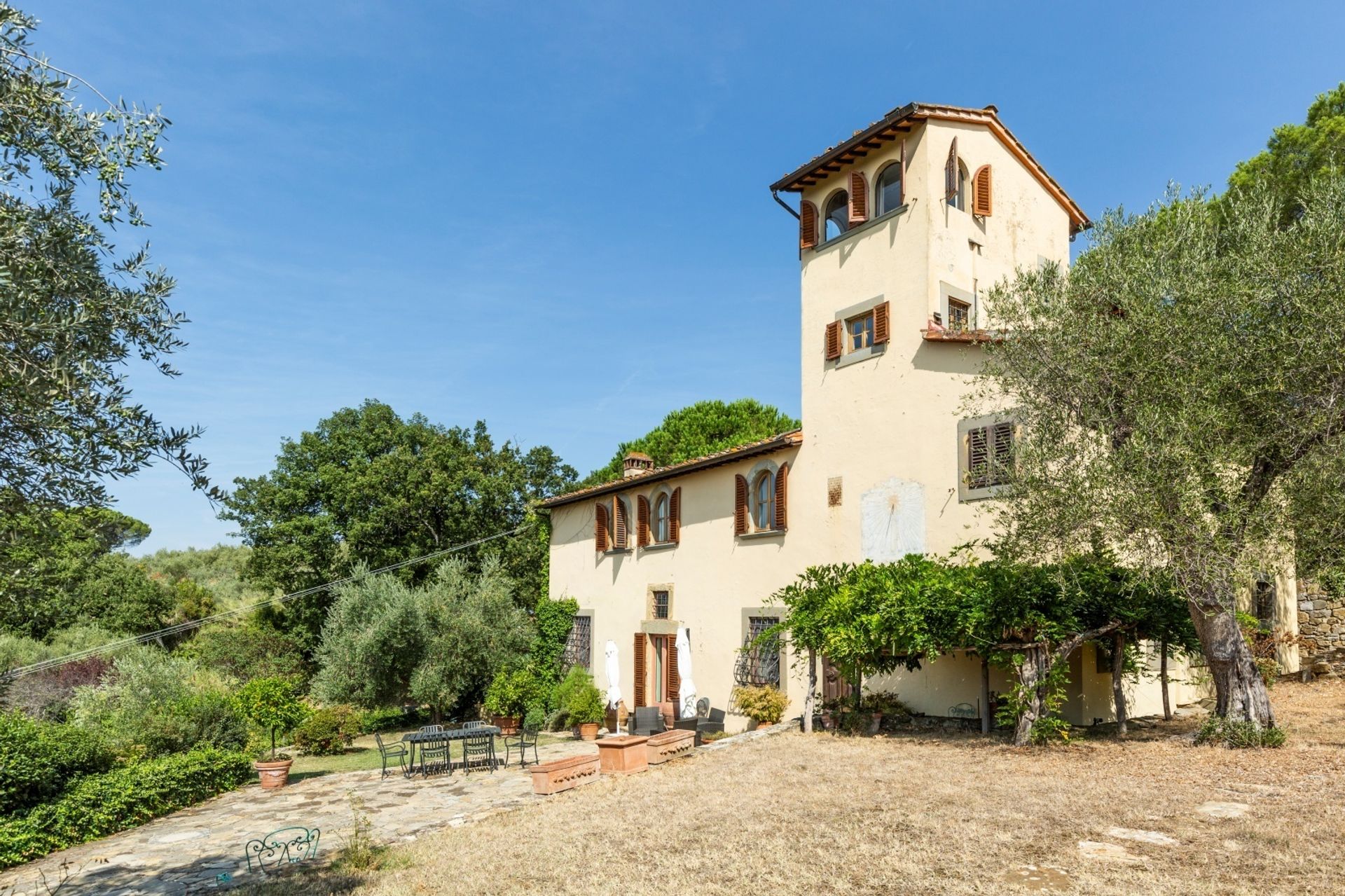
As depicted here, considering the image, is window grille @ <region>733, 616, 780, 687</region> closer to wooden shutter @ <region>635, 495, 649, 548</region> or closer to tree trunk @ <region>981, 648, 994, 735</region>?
wooden shutter @ <region>635, 495, 649, 548</region>

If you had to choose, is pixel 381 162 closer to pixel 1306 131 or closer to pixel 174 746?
pixel 174 746

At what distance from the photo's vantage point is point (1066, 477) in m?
10.7

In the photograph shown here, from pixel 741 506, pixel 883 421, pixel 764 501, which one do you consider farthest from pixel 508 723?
pixel 883 421

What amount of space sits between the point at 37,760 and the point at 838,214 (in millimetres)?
16472

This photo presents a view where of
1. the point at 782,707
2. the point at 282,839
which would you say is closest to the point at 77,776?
the point at 282,839

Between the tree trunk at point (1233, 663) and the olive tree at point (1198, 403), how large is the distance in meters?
0.02

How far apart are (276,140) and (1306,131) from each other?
24169 millimetres

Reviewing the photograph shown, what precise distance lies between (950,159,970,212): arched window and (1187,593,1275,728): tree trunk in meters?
8.49

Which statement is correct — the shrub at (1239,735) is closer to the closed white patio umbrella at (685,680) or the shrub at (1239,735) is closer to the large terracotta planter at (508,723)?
the closed white patio umbrella at (685,680)

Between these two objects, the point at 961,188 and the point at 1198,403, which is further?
the point at 961,188

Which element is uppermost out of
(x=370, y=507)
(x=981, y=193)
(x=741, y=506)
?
(x=981, y=193)

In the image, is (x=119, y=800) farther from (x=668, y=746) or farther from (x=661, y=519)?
(x=661, y=519)

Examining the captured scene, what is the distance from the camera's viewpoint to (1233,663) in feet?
36.3

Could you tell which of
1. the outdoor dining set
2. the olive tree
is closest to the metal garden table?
the outdoor dining set
